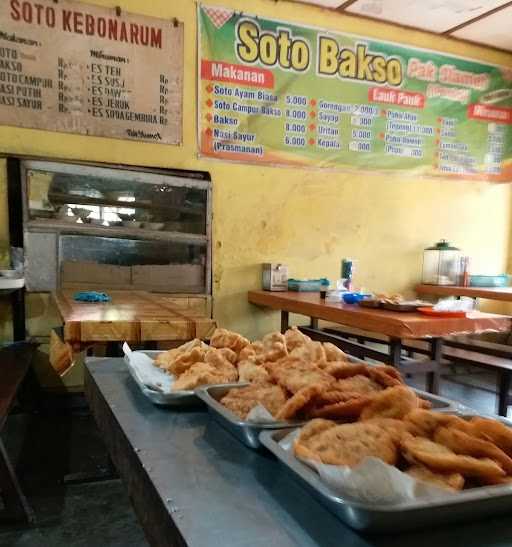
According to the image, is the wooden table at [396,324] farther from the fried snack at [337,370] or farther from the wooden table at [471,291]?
the fried snack at [337,370]

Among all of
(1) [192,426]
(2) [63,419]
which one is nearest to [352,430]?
(1) [192,426]

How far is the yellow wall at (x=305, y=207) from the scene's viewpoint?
144 inches

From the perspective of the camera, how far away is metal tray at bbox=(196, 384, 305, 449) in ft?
2.73

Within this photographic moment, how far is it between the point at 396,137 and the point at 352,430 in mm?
4240

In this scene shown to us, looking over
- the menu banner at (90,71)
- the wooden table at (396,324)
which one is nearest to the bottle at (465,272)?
the wooden table at (396,324)

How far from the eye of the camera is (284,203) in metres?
4.14

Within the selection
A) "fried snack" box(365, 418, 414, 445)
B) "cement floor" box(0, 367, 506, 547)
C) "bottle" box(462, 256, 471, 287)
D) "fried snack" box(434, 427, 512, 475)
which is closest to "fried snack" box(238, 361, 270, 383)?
"fried snack" box(365, 418, 414, 445)

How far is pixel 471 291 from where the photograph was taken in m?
4.00

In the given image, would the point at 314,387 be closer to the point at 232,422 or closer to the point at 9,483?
the point at 232,422

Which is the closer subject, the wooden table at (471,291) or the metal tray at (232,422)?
the metal tray at (232,422)

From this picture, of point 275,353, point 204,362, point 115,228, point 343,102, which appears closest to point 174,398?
point 204,362

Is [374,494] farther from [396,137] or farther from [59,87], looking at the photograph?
[396,137]

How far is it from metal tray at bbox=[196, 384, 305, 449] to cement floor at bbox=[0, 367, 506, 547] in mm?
1213

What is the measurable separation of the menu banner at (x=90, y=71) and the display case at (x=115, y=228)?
35 centimetres
